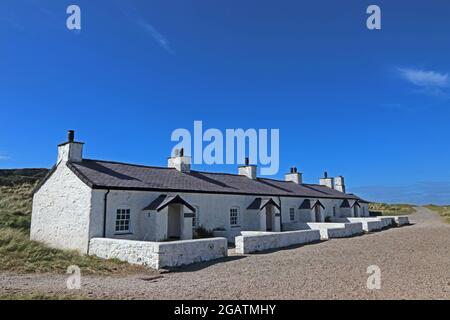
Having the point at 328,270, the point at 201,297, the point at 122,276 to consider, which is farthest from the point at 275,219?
the point at 201,297

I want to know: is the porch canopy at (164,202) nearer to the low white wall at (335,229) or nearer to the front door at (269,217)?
the front door at (269,217)

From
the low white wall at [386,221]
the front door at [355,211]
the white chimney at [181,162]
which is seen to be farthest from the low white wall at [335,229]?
the front door at [355,211]

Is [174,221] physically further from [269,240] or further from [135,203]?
[269,240]

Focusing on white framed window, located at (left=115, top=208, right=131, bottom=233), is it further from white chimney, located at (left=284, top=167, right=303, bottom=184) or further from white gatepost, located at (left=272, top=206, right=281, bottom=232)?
white chimney, located at (left=284, top=167, right=303, bottom=184)

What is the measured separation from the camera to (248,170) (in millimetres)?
28688

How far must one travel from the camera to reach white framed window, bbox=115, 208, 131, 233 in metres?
15.5

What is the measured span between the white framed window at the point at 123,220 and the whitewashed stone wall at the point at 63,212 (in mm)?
1468

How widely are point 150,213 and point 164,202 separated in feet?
2.81

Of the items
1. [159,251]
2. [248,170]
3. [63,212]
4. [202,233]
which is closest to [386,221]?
[248,170]

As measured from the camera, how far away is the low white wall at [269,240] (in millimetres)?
14859

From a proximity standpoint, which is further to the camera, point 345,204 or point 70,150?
point 345,204

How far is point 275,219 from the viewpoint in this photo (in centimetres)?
2362

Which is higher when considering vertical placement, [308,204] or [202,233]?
[308,204]
